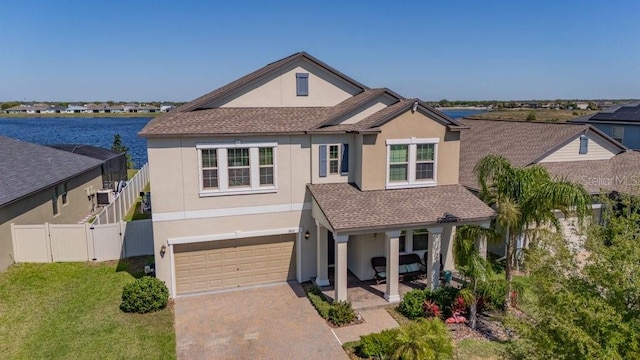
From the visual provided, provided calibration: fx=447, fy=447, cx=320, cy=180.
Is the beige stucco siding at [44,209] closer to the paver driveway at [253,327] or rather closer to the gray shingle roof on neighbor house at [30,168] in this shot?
the gray shingle roof on neighbor house at [30,168]

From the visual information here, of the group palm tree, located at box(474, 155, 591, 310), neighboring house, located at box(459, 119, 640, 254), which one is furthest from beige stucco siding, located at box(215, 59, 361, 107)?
neighboring house, located at box(459, 119, 640, 254)

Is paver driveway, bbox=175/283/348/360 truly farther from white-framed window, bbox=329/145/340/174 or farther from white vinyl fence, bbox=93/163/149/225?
white vinyl fence, bbox=93/163/149/225

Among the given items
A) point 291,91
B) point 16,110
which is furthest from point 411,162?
point 16,110

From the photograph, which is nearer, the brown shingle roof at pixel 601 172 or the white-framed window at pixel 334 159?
the white-framed window at pixel 334 159

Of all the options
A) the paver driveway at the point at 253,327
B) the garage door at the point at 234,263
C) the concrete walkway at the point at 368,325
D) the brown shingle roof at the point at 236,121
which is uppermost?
the brown shingle roof at the point at 236,121

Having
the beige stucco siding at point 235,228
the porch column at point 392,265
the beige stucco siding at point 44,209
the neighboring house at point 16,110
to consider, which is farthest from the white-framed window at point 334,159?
the neighboring house at point 16,110

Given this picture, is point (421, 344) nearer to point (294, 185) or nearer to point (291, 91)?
point (294, 185)
